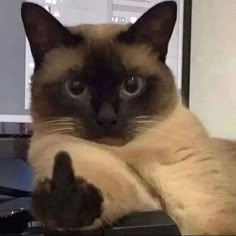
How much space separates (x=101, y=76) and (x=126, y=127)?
7 centimetres

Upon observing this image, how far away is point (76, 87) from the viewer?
74cm

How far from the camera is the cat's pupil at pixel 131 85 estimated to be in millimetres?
750

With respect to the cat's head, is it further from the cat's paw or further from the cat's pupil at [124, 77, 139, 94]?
the cat's paw

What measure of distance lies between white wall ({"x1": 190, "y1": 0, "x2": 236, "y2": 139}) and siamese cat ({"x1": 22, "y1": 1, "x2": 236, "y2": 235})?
479 millimetres

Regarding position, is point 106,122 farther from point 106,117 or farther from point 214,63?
point 214,63

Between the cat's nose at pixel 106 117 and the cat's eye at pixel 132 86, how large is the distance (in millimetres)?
37

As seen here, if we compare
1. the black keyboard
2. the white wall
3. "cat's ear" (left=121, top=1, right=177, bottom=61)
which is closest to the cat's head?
"cat's ear" (left=121, top=1, right=177, bottom=61)

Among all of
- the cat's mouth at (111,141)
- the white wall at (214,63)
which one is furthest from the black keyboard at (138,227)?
the white wall at (214,63)

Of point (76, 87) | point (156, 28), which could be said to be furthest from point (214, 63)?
point (76, 87)

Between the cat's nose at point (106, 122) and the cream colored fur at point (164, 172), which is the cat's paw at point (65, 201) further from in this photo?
the cat's nose at point (106, 122)

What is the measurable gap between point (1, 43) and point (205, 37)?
496 millimetres

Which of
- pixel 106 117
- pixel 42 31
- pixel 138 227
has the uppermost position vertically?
pixel 42 31

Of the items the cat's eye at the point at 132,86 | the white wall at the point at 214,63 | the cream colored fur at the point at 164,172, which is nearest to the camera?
the cream colored fur at the point at 164,172

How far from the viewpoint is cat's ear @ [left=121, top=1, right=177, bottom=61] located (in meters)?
0.79
